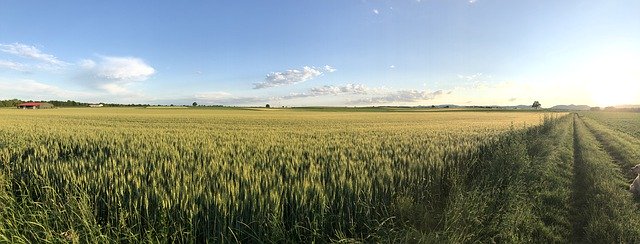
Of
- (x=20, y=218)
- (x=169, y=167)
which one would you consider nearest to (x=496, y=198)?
(x=169, y=167)

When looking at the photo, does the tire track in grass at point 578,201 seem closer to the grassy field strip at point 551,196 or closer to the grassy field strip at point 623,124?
the grassy field strip at point 551,196

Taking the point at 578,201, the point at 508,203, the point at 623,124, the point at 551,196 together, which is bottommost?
the point at 623,124

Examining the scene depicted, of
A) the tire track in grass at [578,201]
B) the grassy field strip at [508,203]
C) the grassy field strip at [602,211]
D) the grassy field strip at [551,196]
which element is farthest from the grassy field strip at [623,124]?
the grassy field strip at [508,203]

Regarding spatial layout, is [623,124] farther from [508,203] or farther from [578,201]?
[508,203]

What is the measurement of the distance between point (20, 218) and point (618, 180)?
1461cm

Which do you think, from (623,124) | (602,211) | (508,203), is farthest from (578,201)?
(623,124)

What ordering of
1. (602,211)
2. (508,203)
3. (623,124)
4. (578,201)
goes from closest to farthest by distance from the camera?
1. (508,203)
2. (602,211)
3. (578,201)
4. (623,124)

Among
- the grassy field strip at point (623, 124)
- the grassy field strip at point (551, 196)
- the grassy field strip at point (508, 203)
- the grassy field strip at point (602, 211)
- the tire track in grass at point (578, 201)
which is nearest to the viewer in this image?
the grassy field strip at point (508, 203)

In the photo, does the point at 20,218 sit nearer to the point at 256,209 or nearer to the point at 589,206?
the point at 256,209

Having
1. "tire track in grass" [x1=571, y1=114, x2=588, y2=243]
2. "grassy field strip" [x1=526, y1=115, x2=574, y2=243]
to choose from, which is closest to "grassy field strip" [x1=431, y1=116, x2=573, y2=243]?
"grassy field strip" [x1=526, y1=115, x2=574, y2=243]

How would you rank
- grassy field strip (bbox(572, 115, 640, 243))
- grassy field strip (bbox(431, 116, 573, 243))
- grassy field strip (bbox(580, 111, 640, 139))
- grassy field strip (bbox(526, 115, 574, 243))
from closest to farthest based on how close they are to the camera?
grassy field strip (bbox(431, 116, 573, 243)) < grassy field strip (bbox(572, 115, 640, 243)) < grassy field strip (bbox(526, 115, 574, 243)) < grassy field strip (bbox(580, 111, 640, 139))

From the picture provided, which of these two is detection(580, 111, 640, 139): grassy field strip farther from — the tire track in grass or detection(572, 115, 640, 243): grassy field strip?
detection(572, 115, 640, 243): grassy field strip

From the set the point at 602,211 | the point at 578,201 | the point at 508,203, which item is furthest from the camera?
the point at 578,201

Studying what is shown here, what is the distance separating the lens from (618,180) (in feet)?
36.0
